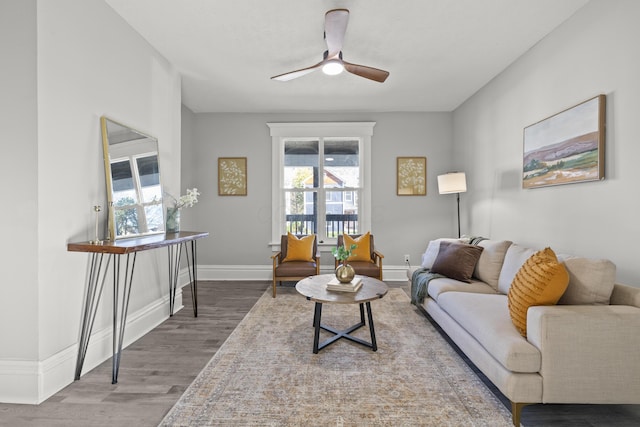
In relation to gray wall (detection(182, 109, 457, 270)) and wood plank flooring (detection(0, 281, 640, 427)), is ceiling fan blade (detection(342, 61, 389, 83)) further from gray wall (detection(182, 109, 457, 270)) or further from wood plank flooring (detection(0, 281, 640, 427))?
wood plank flooring (detection(0, 281, 640, 427))

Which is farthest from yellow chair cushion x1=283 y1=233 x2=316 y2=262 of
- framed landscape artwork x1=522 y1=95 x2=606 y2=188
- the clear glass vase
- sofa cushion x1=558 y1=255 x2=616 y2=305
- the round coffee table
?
sofa cushion x1=558 y1=255 x2=616 y2=305

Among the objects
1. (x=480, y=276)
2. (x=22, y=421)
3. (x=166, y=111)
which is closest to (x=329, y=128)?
(x=166, y=111)

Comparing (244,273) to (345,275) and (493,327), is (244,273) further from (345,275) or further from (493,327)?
(493,327)

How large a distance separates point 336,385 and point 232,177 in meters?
3.97

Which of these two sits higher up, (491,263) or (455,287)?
(491,263)

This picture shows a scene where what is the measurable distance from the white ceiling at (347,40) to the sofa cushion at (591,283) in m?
2.06

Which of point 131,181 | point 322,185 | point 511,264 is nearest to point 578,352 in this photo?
point 511,264

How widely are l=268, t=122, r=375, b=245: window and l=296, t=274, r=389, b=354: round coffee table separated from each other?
2.23 meters

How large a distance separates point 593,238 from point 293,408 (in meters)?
2.53

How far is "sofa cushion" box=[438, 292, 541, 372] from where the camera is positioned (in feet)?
5.58

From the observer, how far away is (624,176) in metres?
2.16

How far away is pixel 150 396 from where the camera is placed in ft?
6.56

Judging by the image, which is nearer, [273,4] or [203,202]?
[273,4]

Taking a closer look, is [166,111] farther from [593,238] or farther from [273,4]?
[593,238]
